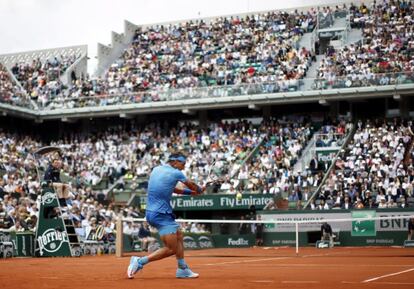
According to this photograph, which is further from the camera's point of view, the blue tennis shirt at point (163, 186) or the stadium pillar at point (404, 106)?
the stadium pillar at point (404, 106)

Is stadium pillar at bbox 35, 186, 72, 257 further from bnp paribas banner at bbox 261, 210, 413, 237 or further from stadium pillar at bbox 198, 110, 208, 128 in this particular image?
stadium pillar at bbox 198, 110, 208, 128

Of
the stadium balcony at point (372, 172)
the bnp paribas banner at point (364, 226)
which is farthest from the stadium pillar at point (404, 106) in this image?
the bnp paribas banner at point (364, 226)

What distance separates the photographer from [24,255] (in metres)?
23.3

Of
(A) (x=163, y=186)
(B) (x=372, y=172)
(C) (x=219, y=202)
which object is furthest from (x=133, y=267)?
(C) (x=219, y=202)

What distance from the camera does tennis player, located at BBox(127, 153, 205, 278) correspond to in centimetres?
1153

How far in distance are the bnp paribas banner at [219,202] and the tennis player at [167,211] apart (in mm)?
23888

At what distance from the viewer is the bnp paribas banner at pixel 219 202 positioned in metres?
35.8

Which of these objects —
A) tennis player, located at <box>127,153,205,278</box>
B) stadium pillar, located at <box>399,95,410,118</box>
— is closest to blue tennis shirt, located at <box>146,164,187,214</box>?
tennis player, located at <box>127,153,205,278</box>

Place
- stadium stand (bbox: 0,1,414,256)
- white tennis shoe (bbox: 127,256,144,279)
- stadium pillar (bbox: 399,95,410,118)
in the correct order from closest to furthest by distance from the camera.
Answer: white tennis shoe (bbox: 127,256,144,279), stadium stand (bbox: 0,1,414,256), stadium pillar (bbox: 399,95,410,118)

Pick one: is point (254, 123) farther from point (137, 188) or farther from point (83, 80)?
point (83, 80)

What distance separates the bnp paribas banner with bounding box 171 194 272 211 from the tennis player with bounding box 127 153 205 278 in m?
23.9

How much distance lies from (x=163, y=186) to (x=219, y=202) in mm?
25334

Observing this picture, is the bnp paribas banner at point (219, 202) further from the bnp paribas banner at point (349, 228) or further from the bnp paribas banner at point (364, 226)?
the bnp paribas banner at point (364, 226)

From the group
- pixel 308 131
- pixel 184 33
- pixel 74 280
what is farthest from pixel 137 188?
pixel 74 280
